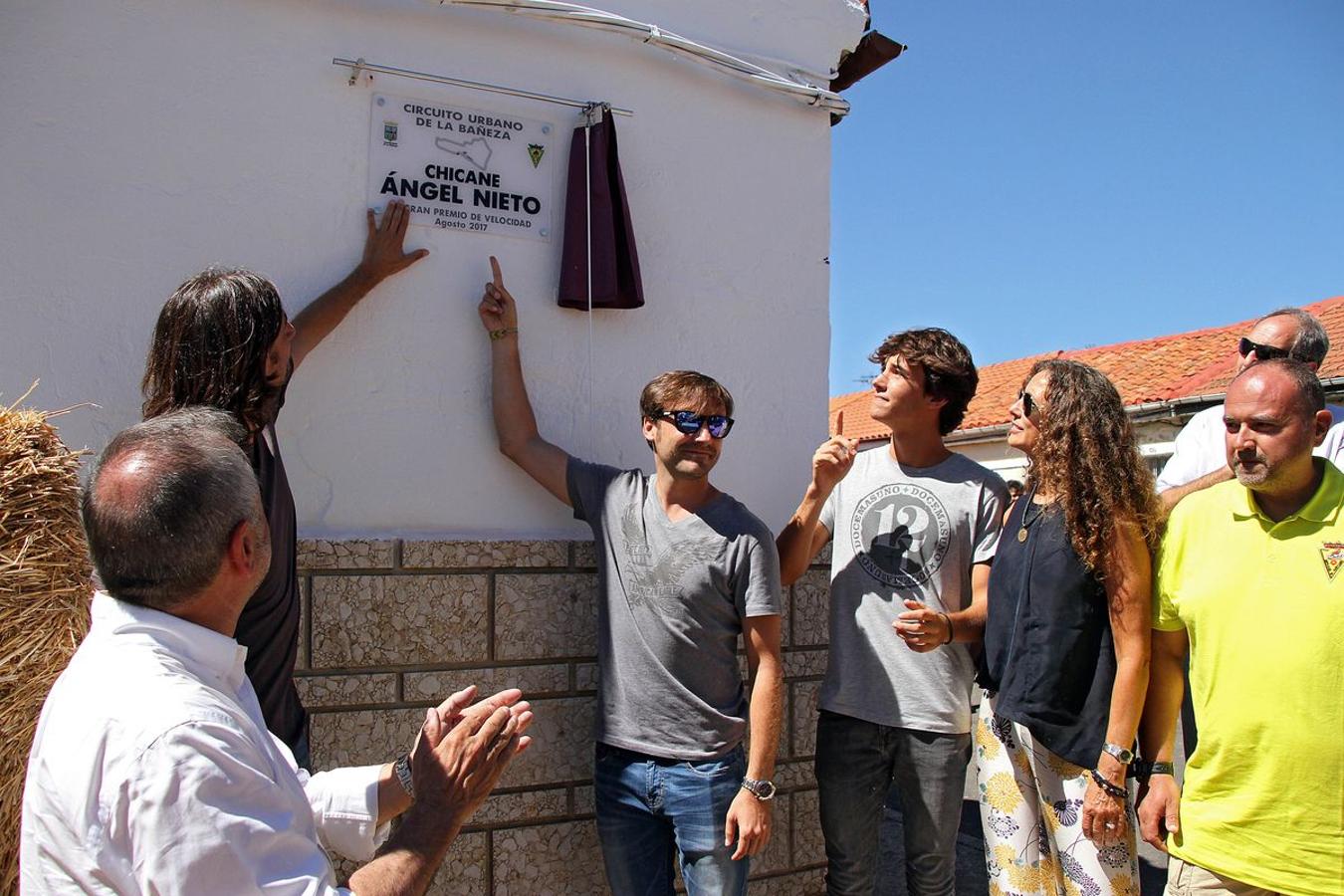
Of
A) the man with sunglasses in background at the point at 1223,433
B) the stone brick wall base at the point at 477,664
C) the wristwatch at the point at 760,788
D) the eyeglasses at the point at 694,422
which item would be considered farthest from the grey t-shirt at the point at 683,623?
the man with sunglasses in background at the point at 1223,433

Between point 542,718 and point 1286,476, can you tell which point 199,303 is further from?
point 1286,476

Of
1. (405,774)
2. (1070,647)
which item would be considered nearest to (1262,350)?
(1070,647)

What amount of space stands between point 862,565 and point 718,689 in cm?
68

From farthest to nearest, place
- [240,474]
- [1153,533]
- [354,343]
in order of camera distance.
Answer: [354,343]
[1153,533]
[240,474]

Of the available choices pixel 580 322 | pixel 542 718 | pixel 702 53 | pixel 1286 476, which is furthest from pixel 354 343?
pixel 1286 476

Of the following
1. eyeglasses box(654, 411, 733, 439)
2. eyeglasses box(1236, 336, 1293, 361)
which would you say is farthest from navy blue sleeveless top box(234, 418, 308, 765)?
eyeglasses box(1236, 336, 1293, 361)

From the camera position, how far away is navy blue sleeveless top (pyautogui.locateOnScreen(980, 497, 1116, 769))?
2857 millimetres

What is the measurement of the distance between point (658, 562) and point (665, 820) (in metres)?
0.76

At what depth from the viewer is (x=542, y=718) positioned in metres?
3.48

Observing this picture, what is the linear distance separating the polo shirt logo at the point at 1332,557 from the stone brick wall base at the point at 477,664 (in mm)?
2132

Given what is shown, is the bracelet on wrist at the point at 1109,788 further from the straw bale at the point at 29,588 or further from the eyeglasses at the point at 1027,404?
the straw bale at the point at 29,588

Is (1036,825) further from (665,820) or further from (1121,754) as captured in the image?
(665,820)

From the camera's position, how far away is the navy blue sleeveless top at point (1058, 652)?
2.86 meters

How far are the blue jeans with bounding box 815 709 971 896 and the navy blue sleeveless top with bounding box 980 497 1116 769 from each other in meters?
0.34
